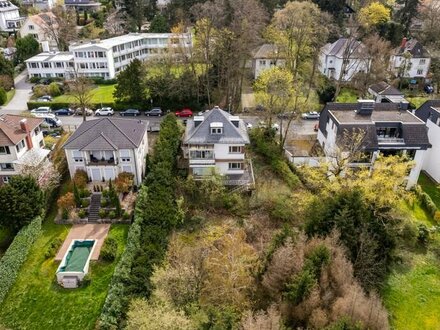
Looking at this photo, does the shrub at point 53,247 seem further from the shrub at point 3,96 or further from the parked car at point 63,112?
the shrub at point 3,96

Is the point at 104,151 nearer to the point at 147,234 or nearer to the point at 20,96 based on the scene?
the point at 147,234

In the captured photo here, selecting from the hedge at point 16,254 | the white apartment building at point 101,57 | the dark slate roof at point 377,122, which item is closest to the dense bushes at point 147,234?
the hedge at point 16,254

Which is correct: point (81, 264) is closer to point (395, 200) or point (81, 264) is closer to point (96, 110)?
point (395, 200)

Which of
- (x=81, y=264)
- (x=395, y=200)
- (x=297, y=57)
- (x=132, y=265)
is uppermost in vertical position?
(x=297, y=57)

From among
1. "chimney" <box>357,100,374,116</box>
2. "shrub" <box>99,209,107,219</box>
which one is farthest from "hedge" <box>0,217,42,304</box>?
"chimney" <box>357,100,374,116</box>

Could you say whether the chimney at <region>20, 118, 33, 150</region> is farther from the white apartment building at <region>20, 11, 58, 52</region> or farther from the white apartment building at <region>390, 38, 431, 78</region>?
the white apartment building at <region>390, 38, 431, 78</region>

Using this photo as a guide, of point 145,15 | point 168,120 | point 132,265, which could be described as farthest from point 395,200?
point 145,15

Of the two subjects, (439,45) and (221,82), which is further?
(439,45)
